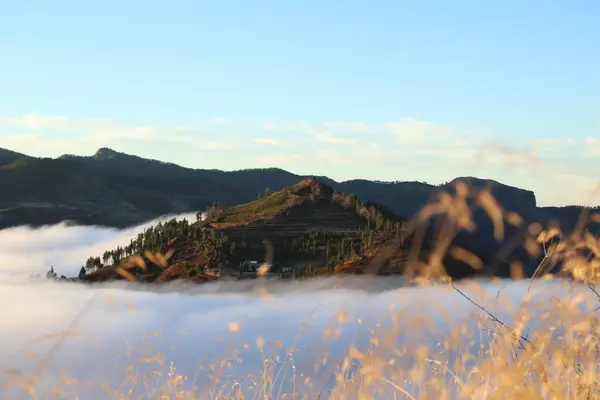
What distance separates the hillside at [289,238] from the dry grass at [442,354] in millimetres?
99498

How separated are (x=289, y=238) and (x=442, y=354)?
124m

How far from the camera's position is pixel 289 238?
13062cm

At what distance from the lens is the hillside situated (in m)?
120

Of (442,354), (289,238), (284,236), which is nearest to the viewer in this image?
(442,354)

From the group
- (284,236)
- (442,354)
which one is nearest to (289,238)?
(284,236)

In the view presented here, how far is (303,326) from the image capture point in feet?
22.8

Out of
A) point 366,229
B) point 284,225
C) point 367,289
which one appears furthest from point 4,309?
point 367,289

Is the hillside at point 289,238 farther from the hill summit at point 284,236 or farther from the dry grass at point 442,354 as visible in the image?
the dry grass at point 442,354

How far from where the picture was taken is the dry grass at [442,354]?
5902mm

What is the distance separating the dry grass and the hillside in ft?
326

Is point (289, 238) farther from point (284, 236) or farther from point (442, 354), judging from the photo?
point (442, 354)

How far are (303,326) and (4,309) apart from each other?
605 ft

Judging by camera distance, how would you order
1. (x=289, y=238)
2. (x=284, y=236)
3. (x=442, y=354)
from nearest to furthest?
1. (x=442, y=354)
2. (x=289, y=238)
3. (x=284, y=236)

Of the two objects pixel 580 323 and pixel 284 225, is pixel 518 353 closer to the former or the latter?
pixel 580 323
